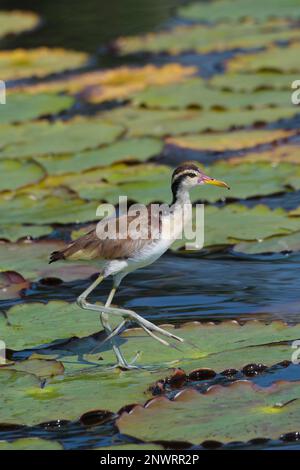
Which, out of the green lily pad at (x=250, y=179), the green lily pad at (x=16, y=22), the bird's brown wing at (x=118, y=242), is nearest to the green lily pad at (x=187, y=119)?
the green lily pad at (x=250, y=179)

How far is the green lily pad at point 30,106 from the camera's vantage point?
34.6ft

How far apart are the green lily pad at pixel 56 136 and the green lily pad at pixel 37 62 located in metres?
2.25

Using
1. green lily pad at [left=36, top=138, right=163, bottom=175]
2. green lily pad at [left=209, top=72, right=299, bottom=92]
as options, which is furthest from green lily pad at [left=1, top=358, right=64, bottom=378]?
green lily pad at [left=209, top=72, right=299, bottom=92]

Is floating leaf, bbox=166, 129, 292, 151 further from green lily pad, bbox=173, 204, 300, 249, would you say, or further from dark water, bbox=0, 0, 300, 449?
green lily pad, bbox=173, 204, 300, 249

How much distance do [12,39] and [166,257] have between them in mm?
7904

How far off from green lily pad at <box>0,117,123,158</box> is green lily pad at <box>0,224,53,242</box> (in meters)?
1.70

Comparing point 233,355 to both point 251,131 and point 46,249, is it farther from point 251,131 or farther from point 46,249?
point 251,131

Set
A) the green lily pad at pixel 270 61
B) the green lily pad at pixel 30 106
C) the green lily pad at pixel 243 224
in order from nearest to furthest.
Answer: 1. the green lily pad at pixel 243 224
2. the green lily pad at pixel 30 106
3. the green lily pad at pixel 270 61

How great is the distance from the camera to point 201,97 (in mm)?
10719

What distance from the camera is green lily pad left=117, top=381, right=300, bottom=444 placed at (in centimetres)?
466

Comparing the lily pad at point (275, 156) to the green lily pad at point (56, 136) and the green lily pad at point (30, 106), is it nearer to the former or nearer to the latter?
the green lily pad at point (56, 136)

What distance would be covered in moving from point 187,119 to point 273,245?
3.21m

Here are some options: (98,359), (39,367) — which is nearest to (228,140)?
(98,359)

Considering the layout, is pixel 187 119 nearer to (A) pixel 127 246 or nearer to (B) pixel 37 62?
(B) pixel 37 62
